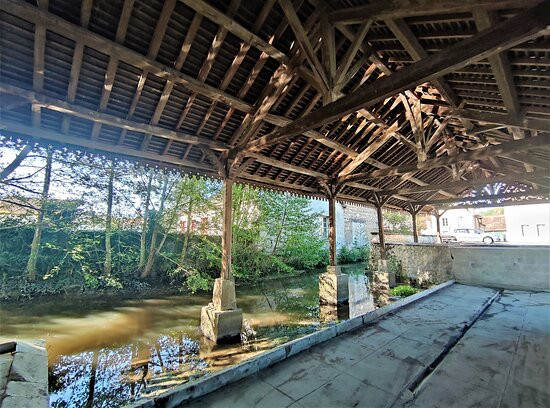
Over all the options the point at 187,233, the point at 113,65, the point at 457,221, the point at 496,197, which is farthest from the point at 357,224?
the point at 113,65

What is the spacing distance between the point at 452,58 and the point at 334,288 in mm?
6369

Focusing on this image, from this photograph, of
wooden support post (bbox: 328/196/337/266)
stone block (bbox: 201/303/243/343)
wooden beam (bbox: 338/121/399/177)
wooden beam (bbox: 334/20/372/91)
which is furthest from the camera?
wooden support post (bbox: 328/196/337/266)

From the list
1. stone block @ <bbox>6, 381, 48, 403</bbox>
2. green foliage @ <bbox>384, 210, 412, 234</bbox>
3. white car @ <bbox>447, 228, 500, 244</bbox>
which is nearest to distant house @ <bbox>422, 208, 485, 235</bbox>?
white car @ <bbox>447, 228, 500, 244</bbox>

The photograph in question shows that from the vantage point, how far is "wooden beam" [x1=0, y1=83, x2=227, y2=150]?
3.07 m

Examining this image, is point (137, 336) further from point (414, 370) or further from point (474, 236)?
point (474, 236)

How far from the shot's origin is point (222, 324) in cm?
470

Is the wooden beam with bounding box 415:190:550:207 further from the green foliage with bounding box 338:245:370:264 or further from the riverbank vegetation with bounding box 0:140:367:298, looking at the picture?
the green foliage with bounding box 338:245:370:264

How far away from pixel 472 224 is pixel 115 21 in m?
32.0

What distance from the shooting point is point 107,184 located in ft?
29.3

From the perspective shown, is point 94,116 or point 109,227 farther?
point 109,227

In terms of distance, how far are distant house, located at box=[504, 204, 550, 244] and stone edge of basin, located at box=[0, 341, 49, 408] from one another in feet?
78.5

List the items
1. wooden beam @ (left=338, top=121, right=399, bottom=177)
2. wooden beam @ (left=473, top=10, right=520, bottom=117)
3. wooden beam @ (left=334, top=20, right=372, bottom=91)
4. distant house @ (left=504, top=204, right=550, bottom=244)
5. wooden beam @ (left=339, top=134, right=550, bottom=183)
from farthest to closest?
distant house @ (left=504, top=204, right=550, bottom=244)
wooden beam @ (left=338, top=121, right=399, bottom=177)
wooden beam @ (left=339, top=134, right=550, bottom=183)
wooden beam @ (left=334, top=20, right=372, bottom=91)
wooden beam @ (left=473, top=10, right=520, bottom=117)

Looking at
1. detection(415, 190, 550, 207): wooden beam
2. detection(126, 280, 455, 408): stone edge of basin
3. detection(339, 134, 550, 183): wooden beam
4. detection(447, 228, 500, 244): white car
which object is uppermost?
detection(339, 134, 550, 183): wooden beam

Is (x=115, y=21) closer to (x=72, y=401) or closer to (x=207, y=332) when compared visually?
(x=72, y=401)
